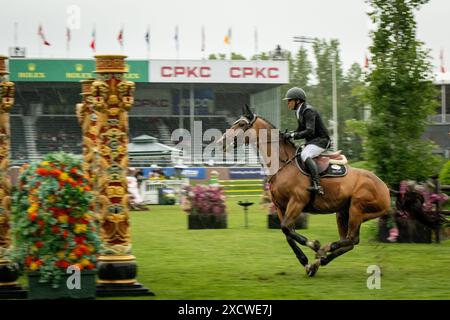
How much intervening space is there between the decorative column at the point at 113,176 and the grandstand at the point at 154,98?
35451mm

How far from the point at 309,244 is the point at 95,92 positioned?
157 inches

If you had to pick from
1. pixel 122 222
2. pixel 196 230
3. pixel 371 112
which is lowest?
pixel 196 230

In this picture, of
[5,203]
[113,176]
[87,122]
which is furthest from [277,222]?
[5,203]

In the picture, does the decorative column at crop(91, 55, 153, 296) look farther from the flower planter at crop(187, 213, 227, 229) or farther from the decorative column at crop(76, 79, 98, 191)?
the flower planter at crop(187, 213, 227, 229)

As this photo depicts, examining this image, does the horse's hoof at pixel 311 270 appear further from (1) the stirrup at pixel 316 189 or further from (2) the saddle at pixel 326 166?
(2) the saddle at pixel 326 166

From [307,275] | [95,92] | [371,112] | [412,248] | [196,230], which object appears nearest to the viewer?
[95,92]

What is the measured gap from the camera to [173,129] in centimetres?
5528

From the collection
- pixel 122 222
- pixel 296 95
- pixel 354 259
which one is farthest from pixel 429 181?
pixel 122 222

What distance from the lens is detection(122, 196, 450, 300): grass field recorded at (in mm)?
10203

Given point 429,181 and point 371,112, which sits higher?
point 371,112

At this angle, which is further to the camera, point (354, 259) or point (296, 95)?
point (354, 259)

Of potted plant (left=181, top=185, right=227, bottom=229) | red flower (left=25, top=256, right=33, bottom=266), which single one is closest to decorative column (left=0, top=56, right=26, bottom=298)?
red flower (left=25, top=256, right=33, bottom=266)

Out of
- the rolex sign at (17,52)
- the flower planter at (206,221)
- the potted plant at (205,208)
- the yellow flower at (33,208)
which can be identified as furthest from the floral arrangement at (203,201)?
the rolex sign at (17,52)
